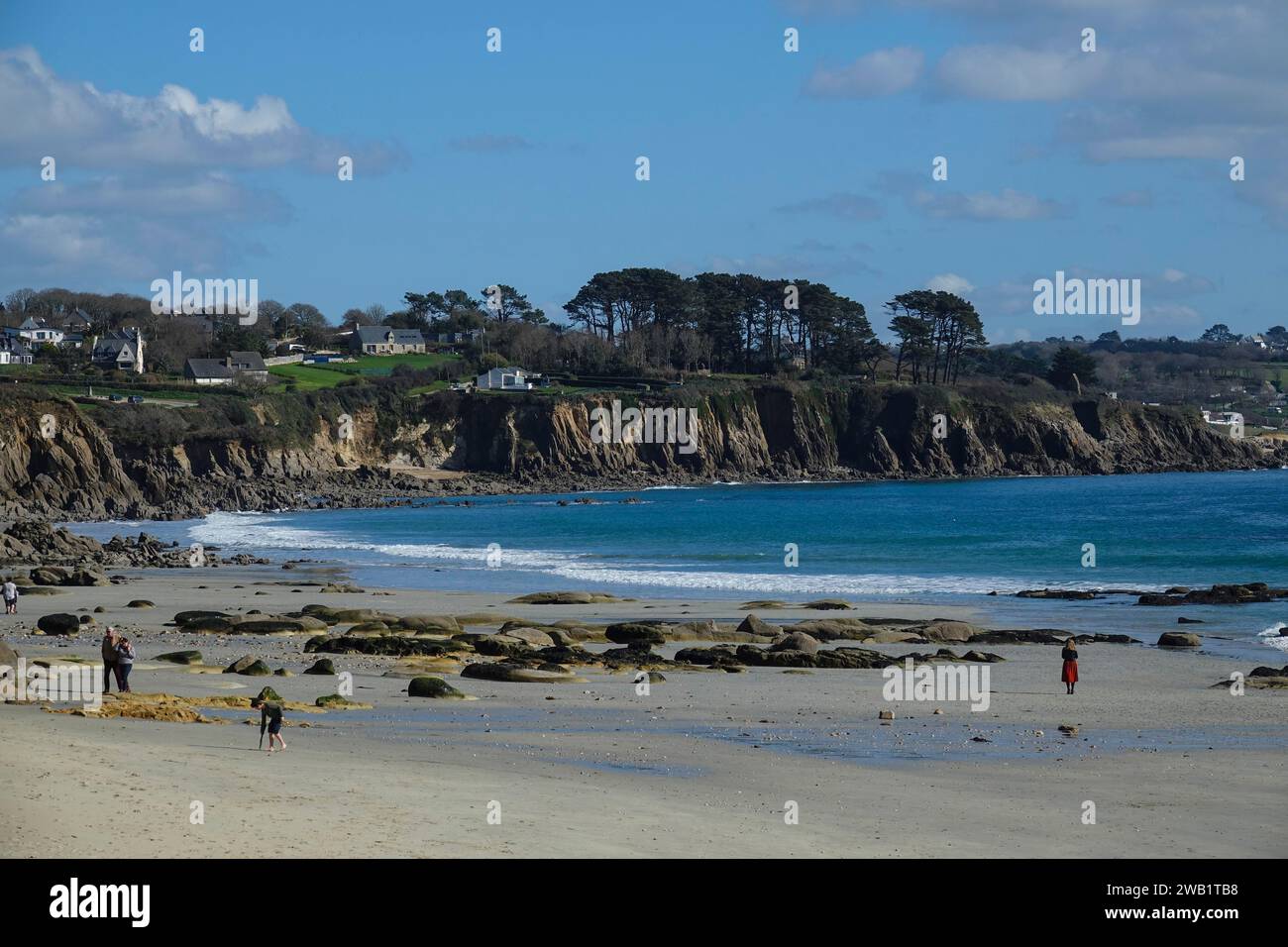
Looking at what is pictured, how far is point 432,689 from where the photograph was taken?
22.2m

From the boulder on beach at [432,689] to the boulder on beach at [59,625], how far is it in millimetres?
11869

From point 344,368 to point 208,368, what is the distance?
62.6ft

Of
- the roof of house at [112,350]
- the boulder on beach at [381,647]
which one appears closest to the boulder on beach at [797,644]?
the boulder on beach at [381,647]

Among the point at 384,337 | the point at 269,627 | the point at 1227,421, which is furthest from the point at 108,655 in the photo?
the point at 1227,421

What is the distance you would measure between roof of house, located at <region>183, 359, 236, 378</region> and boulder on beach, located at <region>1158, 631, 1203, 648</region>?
345 feet

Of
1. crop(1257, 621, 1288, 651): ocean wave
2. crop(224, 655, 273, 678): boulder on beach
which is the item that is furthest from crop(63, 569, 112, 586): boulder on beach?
crop(1257, 621, 1288, 651): ocean wave

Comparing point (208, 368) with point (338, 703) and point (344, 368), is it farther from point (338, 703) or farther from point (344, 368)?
point (338, 703)

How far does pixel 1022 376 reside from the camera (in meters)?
154

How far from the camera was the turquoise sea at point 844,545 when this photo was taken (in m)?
44.3

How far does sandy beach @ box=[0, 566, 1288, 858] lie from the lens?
1270 centimetres

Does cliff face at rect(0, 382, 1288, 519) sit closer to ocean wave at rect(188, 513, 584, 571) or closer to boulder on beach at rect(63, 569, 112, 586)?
ocean wave at rect(188, 513, 584, 571)
